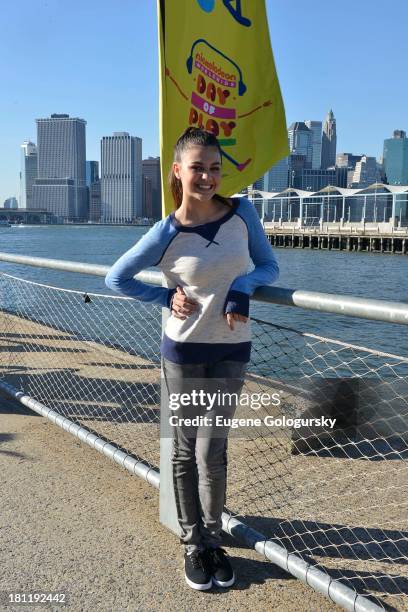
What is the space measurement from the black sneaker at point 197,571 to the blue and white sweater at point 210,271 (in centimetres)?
87

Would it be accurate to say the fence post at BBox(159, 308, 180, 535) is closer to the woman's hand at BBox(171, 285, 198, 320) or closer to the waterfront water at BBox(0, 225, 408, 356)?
the woman's hand at BBox(171, 285, 198, 320)

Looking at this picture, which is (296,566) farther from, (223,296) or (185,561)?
(223,296)

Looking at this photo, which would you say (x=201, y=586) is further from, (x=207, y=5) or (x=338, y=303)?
(x=207, y=5)

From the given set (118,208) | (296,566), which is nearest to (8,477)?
(296,566)

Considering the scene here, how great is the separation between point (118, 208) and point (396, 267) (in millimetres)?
144494

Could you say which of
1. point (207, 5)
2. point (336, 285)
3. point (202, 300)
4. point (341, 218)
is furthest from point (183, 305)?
point (341, 218)

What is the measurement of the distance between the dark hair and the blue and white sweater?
11cm

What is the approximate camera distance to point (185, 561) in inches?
106

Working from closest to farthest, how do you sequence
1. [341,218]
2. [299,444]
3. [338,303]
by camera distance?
[338,303] < [299,444] < [341,218]

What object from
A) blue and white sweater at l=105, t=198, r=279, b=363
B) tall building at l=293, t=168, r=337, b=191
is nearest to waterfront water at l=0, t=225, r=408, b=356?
blue and white sweater at l=105, t=198, r=279, b=363

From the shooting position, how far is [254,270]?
2.61 metres

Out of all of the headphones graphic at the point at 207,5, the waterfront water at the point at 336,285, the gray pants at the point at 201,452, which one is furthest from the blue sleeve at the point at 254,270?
the waterfront water at the point at 336,285

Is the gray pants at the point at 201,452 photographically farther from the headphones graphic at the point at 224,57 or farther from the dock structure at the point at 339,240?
the dock structure at the point at 339,240

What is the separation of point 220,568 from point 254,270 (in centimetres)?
131
